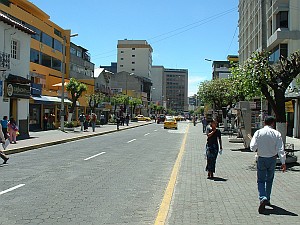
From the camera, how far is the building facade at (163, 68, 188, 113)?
193 meters

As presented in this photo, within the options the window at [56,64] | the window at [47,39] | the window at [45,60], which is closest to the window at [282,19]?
the window at [47,39]

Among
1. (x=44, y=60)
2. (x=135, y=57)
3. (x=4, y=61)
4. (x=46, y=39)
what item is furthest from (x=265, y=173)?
(x=135, y=57)

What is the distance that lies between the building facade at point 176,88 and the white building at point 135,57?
148 feet

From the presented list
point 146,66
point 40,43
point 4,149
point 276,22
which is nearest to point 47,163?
point 4,149

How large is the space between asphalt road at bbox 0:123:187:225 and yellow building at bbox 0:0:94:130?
2098 cm

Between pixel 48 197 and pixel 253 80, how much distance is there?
905 cm

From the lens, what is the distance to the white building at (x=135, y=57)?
144500 mm

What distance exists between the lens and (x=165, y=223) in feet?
21.1

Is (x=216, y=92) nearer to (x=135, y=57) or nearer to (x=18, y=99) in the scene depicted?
(x=18, y=99)

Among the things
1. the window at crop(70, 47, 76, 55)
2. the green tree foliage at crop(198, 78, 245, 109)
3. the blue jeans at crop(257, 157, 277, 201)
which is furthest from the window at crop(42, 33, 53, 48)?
the blue jeans at crop(257, 157, 277, 201)

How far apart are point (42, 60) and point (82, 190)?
120 ft

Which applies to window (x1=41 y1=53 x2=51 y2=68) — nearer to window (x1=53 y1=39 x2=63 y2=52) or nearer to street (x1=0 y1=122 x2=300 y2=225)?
window (x1=53 y1=39 x2=63 y2=52)

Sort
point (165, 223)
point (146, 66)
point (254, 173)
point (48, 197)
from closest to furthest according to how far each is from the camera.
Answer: point (165, 223) → point (48, 197) → point (254, 173) → point (146, 66)

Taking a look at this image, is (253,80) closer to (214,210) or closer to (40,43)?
(214,210)
